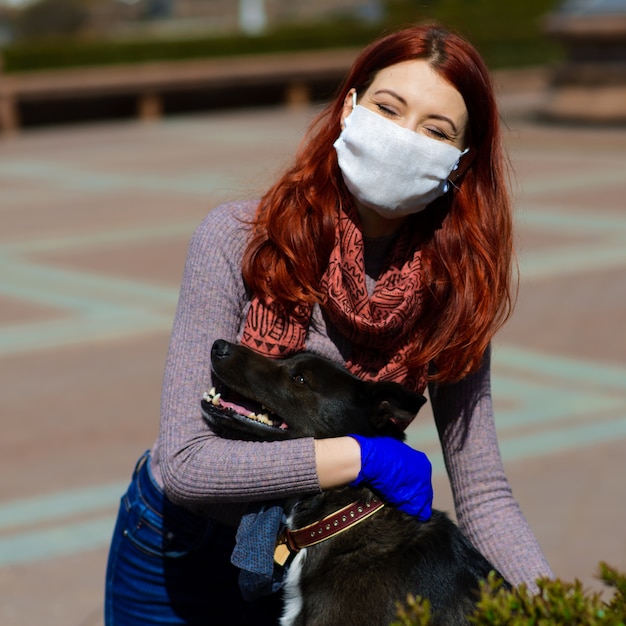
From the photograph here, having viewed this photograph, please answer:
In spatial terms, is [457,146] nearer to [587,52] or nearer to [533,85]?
[587,52]

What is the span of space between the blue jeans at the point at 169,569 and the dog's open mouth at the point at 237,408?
13.7 inches

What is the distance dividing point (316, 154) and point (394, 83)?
28 centimetres

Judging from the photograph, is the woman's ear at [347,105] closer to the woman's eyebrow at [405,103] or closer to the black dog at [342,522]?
the woman's eyebrow at [405,103]

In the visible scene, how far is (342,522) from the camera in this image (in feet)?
9.02

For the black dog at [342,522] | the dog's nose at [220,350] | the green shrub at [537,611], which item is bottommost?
the black dog at [342,522]

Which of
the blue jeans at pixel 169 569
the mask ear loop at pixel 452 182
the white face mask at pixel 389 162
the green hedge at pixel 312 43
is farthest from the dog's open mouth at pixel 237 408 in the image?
the green hedge at pixel 312 43

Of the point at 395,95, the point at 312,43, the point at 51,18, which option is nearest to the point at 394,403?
the point at 395,95

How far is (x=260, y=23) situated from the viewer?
160ft

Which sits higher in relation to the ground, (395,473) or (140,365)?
(395,473)

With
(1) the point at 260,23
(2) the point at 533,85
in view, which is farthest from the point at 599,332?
(1) the point at 260,23

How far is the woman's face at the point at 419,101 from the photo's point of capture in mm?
2748

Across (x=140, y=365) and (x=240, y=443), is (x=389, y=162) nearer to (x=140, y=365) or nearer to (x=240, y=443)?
(x=240, y=443)

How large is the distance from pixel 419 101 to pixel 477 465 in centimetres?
96

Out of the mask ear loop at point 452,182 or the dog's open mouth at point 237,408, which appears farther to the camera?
the mask ear loop at point 452,182
